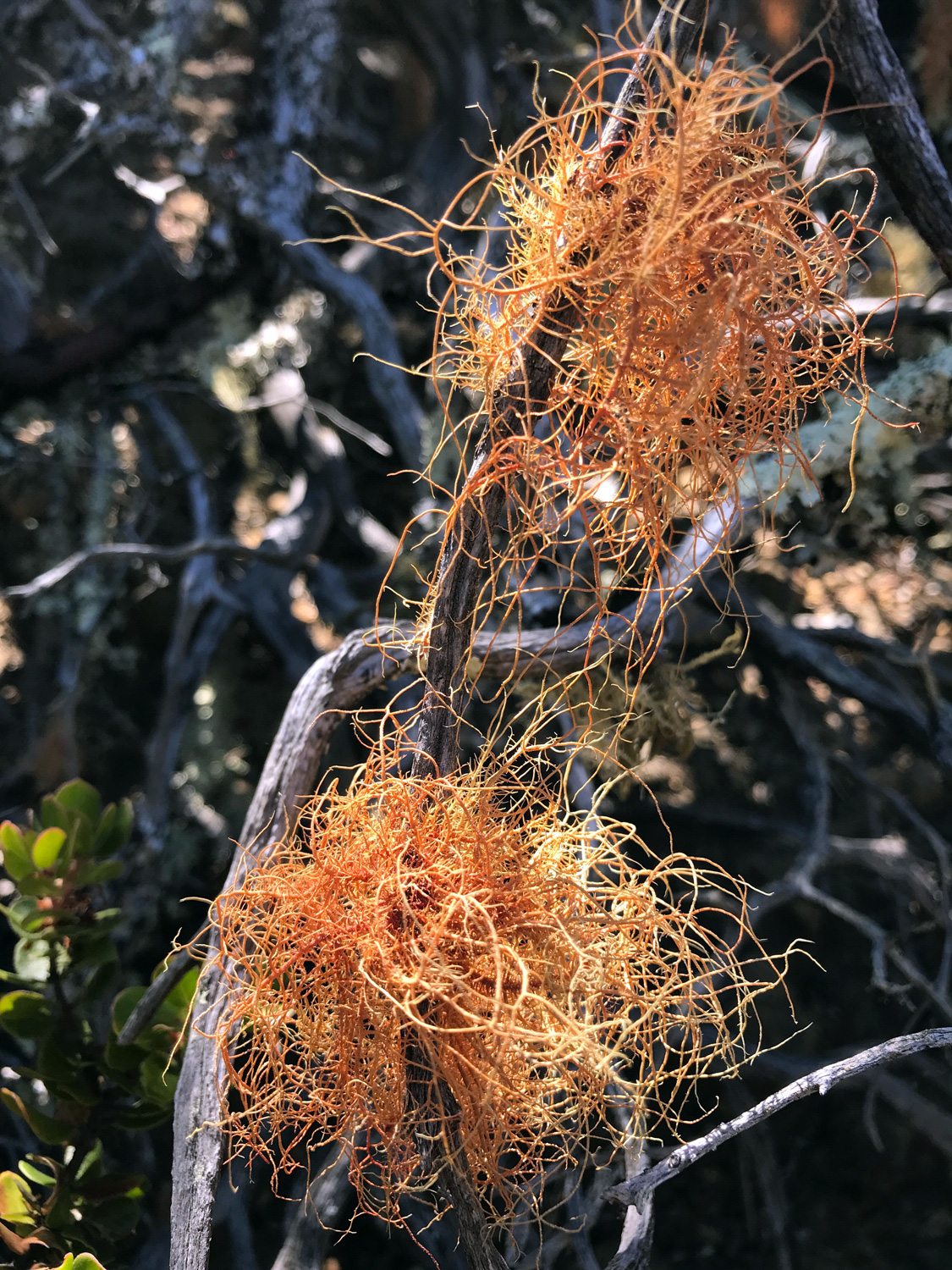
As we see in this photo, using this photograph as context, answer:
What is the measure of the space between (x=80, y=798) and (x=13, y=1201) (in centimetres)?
61

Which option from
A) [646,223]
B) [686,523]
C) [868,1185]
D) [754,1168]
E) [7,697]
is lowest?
[868,1185]

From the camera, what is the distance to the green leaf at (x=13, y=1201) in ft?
4.27

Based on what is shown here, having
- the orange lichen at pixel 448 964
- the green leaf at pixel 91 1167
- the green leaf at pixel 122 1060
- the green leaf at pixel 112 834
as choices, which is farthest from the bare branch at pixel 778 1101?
the green leaf at pixel 112 834

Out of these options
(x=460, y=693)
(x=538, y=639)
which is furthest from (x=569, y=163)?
(x=538, y=639)

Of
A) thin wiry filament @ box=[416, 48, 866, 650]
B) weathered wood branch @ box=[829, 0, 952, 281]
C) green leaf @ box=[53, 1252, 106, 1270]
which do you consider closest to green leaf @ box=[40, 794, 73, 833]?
green leaf @ box=[53, 1252, 106, 1270]

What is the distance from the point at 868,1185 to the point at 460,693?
2429 mm

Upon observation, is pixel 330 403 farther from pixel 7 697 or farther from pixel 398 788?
pixel 398 788

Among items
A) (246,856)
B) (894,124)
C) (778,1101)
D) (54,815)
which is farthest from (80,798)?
(894,124)

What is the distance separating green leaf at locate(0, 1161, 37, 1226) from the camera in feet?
4.27

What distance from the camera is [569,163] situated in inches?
31.5

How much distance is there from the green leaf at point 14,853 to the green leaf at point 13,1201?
17.5 inches

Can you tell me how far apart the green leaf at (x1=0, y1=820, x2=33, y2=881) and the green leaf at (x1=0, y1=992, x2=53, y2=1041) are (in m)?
0.20

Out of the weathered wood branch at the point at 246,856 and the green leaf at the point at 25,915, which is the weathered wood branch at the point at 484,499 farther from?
the green leaf at the point at 25,915

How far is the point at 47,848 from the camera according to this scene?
149cm
